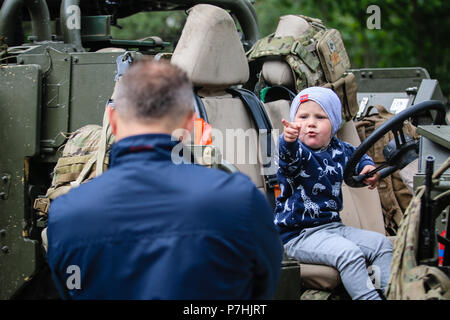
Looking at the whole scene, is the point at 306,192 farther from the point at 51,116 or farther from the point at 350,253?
the point at 51,116

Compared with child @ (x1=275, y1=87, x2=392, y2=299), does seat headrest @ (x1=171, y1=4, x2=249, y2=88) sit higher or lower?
higher

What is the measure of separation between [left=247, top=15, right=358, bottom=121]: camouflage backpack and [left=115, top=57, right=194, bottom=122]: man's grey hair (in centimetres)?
Answer: 233

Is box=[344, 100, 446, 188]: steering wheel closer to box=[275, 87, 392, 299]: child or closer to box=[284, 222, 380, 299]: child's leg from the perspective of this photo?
box=[275, 87, 392, 299]: child

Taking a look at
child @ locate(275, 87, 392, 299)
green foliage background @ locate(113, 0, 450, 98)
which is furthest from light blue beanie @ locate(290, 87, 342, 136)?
green foliage background @ locate(113, 0, 450, 98)

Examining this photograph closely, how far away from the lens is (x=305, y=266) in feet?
10.3

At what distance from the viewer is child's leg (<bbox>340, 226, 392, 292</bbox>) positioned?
10.2 ft

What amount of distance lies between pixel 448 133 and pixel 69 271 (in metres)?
1.93

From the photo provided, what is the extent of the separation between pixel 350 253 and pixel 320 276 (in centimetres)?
17

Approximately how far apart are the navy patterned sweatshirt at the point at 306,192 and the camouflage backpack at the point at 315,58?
0.79 meters

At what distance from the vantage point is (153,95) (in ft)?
5.64

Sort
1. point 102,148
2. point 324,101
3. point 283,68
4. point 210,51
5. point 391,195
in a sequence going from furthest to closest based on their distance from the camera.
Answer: point 391,195, point 283,68, point 210,51, point 324,101, point 102,148

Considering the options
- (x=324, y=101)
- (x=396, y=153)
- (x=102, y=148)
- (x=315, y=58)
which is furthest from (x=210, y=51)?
(x=396, y=153)

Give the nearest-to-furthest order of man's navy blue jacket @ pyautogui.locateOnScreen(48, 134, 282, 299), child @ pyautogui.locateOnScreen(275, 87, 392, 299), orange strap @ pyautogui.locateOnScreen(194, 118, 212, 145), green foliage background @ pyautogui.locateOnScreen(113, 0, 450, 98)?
man's navy blue jacket @ pyautogui.locateOnScreen(48, 134, 282, 299)
orange strap @ pyautogui.locateOnScreen(194, 118, 212, 145)
child @ pyautogui.locateOnScreen(275, 87, 392, 299)
green foliage background @ pyautogui.locateOnScreen(113, 0, 450, 98)

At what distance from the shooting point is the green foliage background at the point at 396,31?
13148 millimetres
